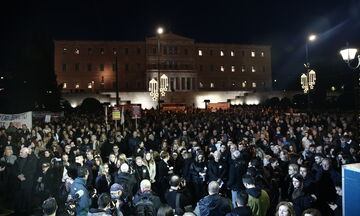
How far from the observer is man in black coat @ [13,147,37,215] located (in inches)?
328

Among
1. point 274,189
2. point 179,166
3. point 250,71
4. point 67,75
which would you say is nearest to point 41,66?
point 67,75

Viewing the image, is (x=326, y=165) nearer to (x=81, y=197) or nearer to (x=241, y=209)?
(x=241, y=209)

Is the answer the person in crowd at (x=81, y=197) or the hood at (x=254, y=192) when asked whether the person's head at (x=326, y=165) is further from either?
the person in crowd at (x=81, y=197)

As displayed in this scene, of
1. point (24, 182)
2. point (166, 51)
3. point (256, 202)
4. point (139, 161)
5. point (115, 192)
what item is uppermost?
point (166, 51)

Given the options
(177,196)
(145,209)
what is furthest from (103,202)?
(177,196)

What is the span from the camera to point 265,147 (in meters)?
11.1

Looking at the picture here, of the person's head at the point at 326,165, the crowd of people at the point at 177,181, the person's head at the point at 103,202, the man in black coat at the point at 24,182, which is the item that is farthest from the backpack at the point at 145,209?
the man in black coat at the point at 24,182

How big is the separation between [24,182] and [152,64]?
200 feet

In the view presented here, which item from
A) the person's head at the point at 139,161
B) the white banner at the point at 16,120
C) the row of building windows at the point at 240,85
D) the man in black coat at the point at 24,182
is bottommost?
the man in black coat at the point at 24,182

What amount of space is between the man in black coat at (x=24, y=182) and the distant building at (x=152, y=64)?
54382 millimetres

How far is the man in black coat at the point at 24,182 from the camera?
8.33m

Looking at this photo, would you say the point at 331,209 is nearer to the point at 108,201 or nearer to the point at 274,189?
the point at 274,189

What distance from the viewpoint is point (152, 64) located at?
68.1 metres

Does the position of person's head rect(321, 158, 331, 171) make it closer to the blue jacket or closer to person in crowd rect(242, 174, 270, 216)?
person in crowd rect(242, 174, 270, 216)
